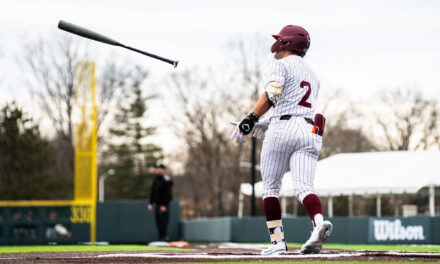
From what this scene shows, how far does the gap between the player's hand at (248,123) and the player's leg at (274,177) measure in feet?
0.70

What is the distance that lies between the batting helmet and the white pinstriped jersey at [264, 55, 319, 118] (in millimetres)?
214

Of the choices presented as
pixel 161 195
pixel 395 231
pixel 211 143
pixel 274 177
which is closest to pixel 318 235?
pixel 274 177

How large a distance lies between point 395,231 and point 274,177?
1392 centimetres

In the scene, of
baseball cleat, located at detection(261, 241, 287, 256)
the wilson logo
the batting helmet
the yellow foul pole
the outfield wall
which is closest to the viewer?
baseball cleat, located at detection(261, 241, 287, 256)

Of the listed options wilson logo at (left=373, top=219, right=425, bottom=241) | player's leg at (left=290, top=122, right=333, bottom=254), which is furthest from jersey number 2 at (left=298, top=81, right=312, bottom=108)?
wilson logo at (left=373, top=219, right=425, bottom=241)

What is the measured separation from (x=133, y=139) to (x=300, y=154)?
56.2 m

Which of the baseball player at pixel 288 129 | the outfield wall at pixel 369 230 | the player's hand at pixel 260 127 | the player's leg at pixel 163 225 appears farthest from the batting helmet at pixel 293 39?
the outfield wall at pixel 369 230

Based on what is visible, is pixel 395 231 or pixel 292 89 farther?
pixel 395 231

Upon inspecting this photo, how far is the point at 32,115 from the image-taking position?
43750mm

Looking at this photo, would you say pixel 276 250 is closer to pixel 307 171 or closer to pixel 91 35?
pixel 307 171

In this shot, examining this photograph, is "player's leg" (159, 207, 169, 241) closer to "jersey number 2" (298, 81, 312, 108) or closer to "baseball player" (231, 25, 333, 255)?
"baseball player" (231, 25, 333, 255)

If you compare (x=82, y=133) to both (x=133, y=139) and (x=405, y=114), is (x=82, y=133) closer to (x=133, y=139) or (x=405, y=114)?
(x=405, y=114)

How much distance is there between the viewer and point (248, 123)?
6.48m

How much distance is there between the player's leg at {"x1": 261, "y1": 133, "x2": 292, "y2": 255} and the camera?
21.5ft
